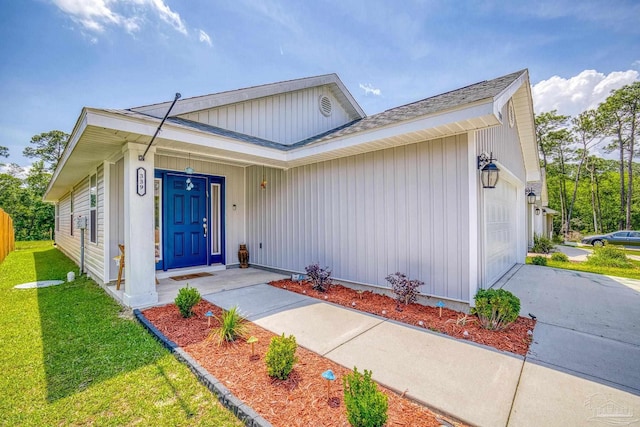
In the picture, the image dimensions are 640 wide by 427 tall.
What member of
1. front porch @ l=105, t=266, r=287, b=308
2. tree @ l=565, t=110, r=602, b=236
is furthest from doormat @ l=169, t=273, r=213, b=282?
tree @ l=565, t=110, r=602, b=236

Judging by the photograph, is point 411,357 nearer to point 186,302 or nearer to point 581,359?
point 581,359

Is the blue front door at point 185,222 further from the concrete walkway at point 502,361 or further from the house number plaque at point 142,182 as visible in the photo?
the concrete walkway at point 502,361

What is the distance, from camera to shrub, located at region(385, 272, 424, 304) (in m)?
4.21

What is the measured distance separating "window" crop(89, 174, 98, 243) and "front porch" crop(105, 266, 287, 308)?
1.77 metres

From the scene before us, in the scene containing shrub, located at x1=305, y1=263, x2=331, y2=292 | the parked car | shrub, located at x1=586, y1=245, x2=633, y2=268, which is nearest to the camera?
shrub, located at x1=305, y1=263, x2=331, y2=292

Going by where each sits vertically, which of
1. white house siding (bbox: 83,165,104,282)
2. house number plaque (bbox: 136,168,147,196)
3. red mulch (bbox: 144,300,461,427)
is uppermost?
house number plaque (bbox: 136,168,147,196)

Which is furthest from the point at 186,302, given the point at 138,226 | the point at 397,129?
the point at 397,129

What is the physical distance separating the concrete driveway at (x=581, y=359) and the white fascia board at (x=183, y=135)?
4831 mm

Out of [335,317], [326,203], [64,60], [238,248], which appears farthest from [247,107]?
[64,60]

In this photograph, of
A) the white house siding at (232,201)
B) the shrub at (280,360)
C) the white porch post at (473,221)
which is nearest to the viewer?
the shrub at (280,360)

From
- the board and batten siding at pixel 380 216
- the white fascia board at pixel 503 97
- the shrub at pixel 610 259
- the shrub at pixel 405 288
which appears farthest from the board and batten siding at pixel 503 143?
the shrub at pixel 610 259

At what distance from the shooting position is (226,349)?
9.59 ft

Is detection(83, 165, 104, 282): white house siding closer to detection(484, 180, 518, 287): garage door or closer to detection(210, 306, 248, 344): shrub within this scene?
detection(210, 306, 248, 344): shrub

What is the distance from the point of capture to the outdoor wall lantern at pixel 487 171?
4129 mm
